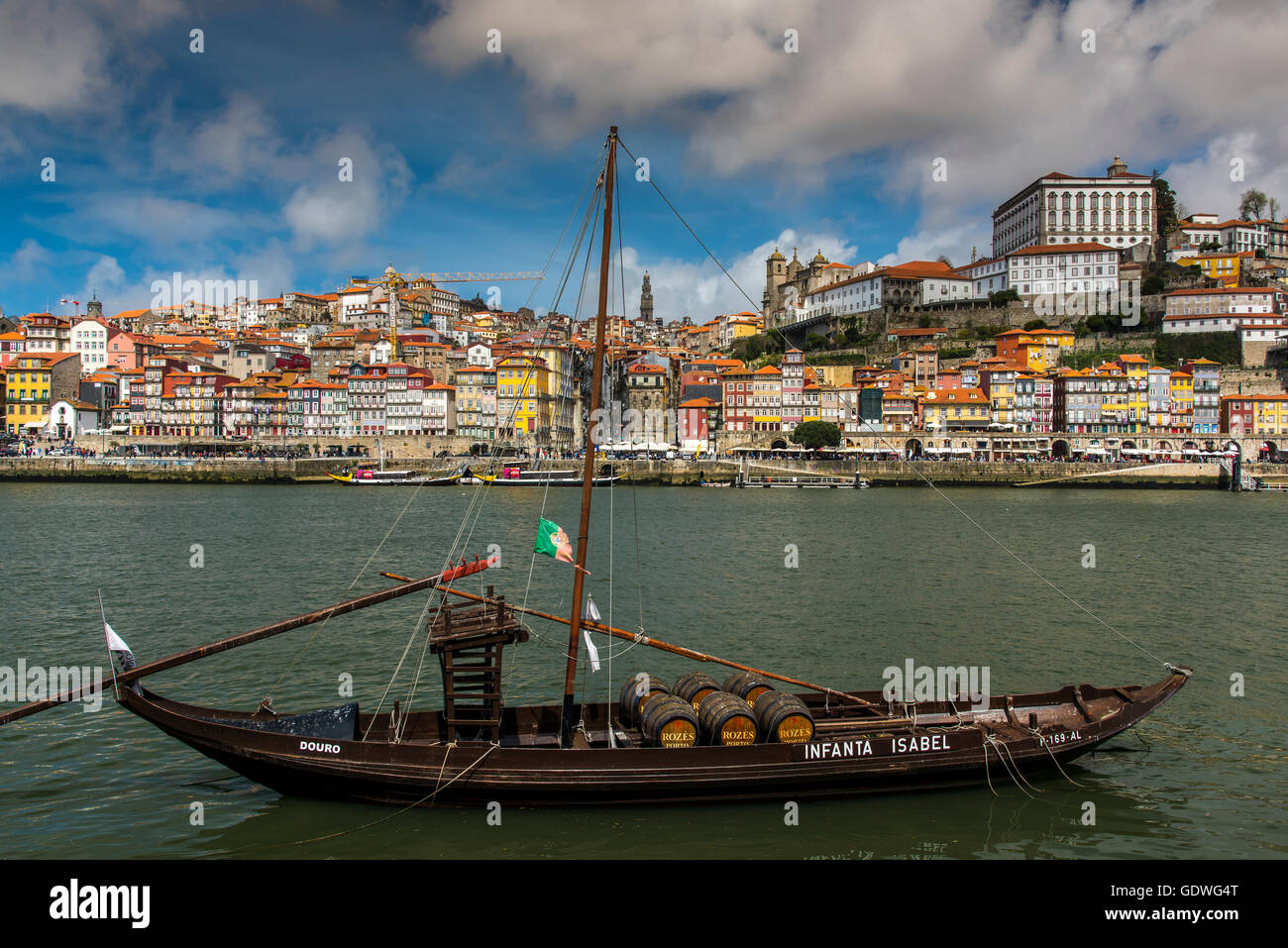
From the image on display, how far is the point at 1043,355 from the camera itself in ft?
310

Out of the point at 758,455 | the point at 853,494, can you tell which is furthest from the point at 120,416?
the point at 853,494

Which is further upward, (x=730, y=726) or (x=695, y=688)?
(x=695, y=688)

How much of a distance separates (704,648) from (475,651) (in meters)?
7.92

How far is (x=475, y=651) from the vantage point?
33.3 feet

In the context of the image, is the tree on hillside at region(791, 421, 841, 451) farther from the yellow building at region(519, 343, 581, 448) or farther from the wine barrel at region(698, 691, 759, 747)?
the wine barrel at region(698, 691, 759, 747)

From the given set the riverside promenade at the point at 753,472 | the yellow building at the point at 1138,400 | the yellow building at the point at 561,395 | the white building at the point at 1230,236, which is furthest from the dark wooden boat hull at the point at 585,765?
the white building at the point at 1230,236

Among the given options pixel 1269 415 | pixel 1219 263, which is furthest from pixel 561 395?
pixel 1219 263

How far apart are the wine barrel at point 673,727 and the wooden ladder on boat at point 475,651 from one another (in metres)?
1.76

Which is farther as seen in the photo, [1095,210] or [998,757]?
[1095,210]

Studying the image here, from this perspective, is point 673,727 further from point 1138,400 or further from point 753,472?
point 1138,400

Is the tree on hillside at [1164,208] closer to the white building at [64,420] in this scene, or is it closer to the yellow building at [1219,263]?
the yellow building at [1219,263]
